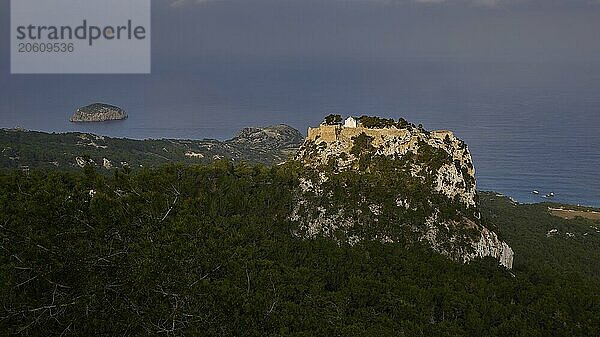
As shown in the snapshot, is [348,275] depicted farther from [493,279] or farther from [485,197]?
[485,197]

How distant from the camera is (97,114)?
10306 centimetres

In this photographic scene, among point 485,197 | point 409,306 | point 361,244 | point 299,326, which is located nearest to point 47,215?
point 299,326

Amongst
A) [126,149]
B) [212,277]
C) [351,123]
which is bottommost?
[212,277]

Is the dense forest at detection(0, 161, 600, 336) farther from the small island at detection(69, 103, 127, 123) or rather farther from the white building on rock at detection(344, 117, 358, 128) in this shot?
the small island at detection(69, 103, 127, 123)

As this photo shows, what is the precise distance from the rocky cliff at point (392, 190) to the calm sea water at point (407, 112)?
37.0 metres

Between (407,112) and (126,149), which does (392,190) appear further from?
(407,112)

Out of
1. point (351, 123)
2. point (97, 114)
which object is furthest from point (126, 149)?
point (97, 114)

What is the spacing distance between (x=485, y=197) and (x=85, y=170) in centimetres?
4192

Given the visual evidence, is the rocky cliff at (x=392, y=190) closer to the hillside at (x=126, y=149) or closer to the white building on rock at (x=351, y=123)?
the white building on rock at (x=351, y=123)

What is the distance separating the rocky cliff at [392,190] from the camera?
19.1 metres

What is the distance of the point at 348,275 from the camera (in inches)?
611

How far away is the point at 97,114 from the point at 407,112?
63130mm

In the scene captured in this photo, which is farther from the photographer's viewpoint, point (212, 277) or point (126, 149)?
point (126, 149)

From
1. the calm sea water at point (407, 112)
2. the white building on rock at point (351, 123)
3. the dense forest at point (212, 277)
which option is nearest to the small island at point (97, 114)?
the calm sea water at point (407, 112)
